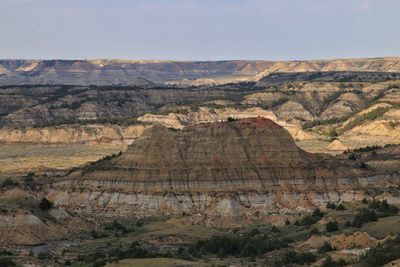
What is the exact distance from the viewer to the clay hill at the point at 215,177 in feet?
339

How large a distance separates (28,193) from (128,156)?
1154 centimetres

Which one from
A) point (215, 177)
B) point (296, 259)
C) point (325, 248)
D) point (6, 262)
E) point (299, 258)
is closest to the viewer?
point (6, 262)

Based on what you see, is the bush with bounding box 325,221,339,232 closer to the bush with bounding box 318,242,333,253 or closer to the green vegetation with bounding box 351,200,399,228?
the green vegetation with bounding box 351,200,399,228

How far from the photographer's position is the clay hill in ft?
339

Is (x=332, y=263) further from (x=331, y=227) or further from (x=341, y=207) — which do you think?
(x=341, y=207)

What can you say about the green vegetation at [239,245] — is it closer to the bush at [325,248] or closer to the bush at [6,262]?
the bush at [325,248]

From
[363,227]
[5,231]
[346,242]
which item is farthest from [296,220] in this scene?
[5,231]

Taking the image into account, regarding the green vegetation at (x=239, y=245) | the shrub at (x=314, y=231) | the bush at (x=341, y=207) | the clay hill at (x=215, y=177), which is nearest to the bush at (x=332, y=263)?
the green vegetation at (x=239, y=245)

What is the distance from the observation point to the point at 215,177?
106312 mm

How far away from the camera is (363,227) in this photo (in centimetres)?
8325

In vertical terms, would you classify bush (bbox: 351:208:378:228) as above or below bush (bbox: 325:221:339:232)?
above

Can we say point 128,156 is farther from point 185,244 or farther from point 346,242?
point 346,242

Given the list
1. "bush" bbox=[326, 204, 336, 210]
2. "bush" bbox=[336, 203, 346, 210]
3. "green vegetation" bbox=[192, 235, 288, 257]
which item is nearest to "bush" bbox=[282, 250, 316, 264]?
"green vegetation" bbox=[192, 235, 288, 257]

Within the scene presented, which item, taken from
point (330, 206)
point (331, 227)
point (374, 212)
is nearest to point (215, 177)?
point (330, 206)
